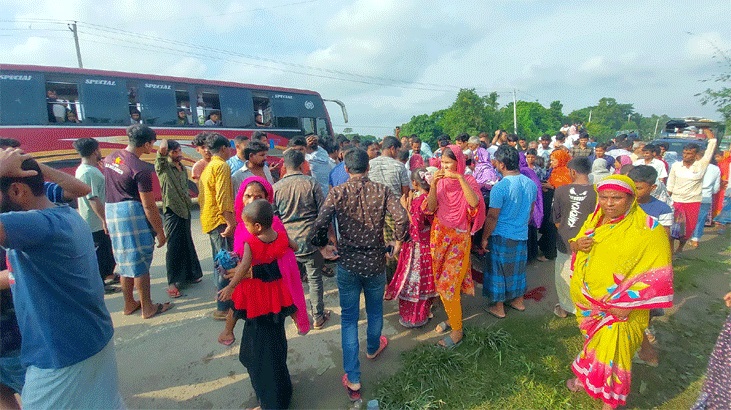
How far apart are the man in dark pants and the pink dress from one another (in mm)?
2682

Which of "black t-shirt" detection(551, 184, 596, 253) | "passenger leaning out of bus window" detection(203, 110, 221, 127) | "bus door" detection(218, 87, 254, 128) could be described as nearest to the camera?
"black t-shirt" detection(551, 184, 596, 253)

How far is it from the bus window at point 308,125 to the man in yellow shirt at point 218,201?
734cm

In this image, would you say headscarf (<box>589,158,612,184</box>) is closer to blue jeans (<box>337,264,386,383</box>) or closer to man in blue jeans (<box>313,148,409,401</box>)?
man in blue jeans (<box>313,148,409,401</box>)

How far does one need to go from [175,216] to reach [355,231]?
8.99 feet

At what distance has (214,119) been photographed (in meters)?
9.10

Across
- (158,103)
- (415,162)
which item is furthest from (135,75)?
(415,162)

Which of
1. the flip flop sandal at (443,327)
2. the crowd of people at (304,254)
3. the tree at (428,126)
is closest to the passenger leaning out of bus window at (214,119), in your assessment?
the crowd of people at (304,254)

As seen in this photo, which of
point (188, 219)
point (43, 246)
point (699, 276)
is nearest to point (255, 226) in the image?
point (43, 246)

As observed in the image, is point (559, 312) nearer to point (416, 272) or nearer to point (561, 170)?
point (416, 272)

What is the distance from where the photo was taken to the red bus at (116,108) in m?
6.82

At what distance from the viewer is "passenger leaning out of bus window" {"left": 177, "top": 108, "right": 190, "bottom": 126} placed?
8.56 m

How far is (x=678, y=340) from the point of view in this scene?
310cm

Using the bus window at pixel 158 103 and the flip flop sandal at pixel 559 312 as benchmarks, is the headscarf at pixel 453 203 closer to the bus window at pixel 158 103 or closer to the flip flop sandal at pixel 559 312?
the flip flop sandal at pixel 559 312

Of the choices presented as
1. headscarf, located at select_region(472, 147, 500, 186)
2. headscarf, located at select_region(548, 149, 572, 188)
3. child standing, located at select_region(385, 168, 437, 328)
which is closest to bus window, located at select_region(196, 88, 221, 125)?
headscarf, located at select_region(472, 147, 500, 186)
